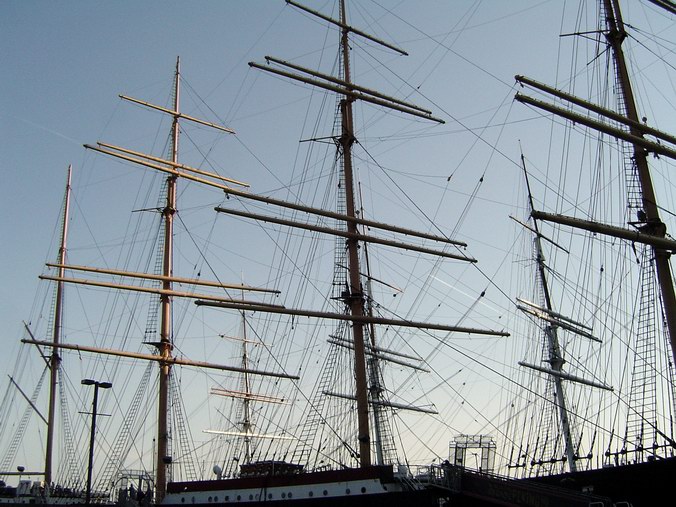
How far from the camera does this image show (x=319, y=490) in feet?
92.2

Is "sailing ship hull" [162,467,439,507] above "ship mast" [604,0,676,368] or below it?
below

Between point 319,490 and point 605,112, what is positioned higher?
point 605,112

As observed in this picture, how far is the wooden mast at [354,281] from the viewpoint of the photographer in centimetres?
3075

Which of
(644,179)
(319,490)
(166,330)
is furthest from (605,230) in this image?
(166,330)

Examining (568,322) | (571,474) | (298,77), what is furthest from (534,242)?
(571,474)

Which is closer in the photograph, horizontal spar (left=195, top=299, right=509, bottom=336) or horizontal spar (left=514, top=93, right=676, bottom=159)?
horizontal spar (left=514, top=93, right=676, bottom=159)

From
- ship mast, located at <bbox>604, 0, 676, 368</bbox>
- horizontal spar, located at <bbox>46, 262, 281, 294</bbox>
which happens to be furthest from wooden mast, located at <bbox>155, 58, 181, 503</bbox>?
ship mast, located at <bbox>604, 0, 676, 368</bbox>

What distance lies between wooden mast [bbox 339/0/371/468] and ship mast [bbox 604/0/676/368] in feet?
39.8

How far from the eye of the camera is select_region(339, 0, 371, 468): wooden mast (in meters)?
30.8

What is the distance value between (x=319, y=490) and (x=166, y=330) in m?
17.6

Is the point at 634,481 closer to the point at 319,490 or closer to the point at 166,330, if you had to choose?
the point at 319,490

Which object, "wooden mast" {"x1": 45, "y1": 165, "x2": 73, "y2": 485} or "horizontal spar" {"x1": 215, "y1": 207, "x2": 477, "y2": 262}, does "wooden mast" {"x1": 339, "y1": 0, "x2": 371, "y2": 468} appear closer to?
"horizontal spar" {"x1": 215, "y1": 207, "x2": 477, "y2": 262}

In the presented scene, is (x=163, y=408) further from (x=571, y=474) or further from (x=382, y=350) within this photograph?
(x=571, y=474)

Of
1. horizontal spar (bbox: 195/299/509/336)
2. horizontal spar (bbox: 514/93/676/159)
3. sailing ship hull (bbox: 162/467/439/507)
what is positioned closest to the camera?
sailing ship hull (bbox: 162/467/439/507)
